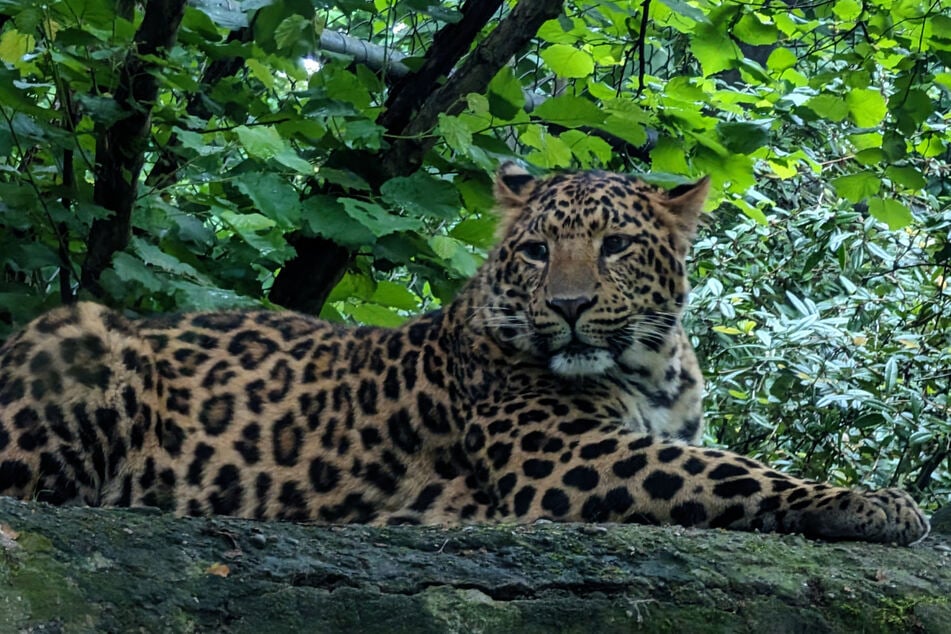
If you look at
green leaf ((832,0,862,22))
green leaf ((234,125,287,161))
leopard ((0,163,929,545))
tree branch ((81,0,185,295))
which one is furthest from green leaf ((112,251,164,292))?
green leaf ((832,0,862,22))

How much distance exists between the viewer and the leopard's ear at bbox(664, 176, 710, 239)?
6.54 m

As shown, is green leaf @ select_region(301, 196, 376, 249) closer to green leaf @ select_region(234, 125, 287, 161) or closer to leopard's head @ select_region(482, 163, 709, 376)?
leopard's head @ select_region(482, 163, 709, 376)

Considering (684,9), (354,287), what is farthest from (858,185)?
(354,287)

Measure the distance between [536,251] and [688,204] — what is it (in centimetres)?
82

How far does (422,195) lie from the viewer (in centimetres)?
691

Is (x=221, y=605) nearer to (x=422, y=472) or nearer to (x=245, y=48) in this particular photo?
(x=422, y=472)

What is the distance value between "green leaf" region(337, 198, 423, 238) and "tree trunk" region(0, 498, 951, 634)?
2.44m

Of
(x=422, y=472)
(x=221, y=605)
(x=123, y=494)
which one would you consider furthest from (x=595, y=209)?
(x=221, y=605)

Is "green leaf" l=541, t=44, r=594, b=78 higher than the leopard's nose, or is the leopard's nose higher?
"green leaf" l=541, t=44, r=594, b=78

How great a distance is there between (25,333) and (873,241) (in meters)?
7.81

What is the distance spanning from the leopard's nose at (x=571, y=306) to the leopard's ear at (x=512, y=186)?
0.97m

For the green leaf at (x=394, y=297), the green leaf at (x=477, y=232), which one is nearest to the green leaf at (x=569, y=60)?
the green leaf at (x=477, y=232)

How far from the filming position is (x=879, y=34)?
798 cm

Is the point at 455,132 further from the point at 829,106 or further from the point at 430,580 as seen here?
the point at 430,580
